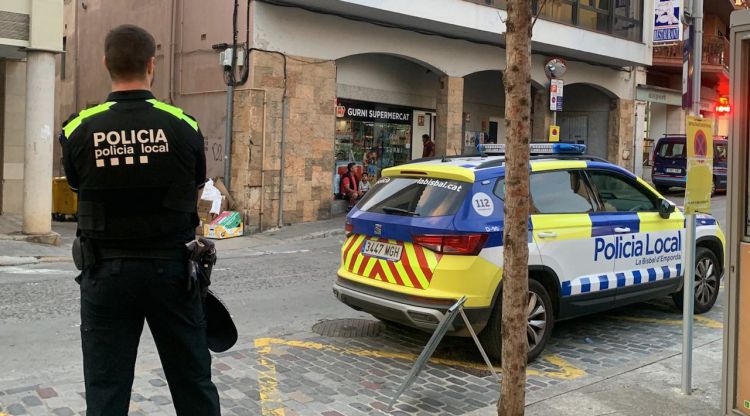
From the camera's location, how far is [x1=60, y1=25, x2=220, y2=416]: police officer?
2881 mm

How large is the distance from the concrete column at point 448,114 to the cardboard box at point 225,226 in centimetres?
643

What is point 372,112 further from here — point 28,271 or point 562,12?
point 28,271

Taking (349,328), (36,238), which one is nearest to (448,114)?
(36,238)

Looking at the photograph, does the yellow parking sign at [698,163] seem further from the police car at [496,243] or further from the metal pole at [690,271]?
the police car at [496,243]

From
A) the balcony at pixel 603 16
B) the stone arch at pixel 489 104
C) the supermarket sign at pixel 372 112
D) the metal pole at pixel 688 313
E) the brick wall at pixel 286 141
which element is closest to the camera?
the metal pole at pixel 688 313

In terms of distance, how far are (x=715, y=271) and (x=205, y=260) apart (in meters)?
6.37

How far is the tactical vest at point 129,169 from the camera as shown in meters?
2.87

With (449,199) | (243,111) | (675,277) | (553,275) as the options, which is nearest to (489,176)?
(449,199)

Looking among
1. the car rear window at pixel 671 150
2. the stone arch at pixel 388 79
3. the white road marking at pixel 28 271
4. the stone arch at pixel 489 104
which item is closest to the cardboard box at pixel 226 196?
the stone arch at pixel 388 79

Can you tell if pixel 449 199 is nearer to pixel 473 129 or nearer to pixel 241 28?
pixel 241 28

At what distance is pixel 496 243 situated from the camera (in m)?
5.47

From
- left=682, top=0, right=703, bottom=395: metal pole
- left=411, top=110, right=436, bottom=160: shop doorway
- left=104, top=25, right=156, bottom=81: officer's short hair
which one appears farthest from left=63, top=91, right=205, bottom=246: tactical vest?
left=411, top=110, right=436, bottom=160: shop doorway

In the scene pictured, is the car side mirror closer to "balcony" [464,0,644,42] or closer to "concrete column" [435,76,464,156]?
"concrete column" [435,76,464,156]

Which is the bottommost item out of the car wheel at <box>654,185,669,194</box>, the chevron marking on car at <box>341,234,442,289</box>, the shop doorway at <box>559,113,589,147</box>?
the chevron marking on car at <box>341,234,442,289</box>
